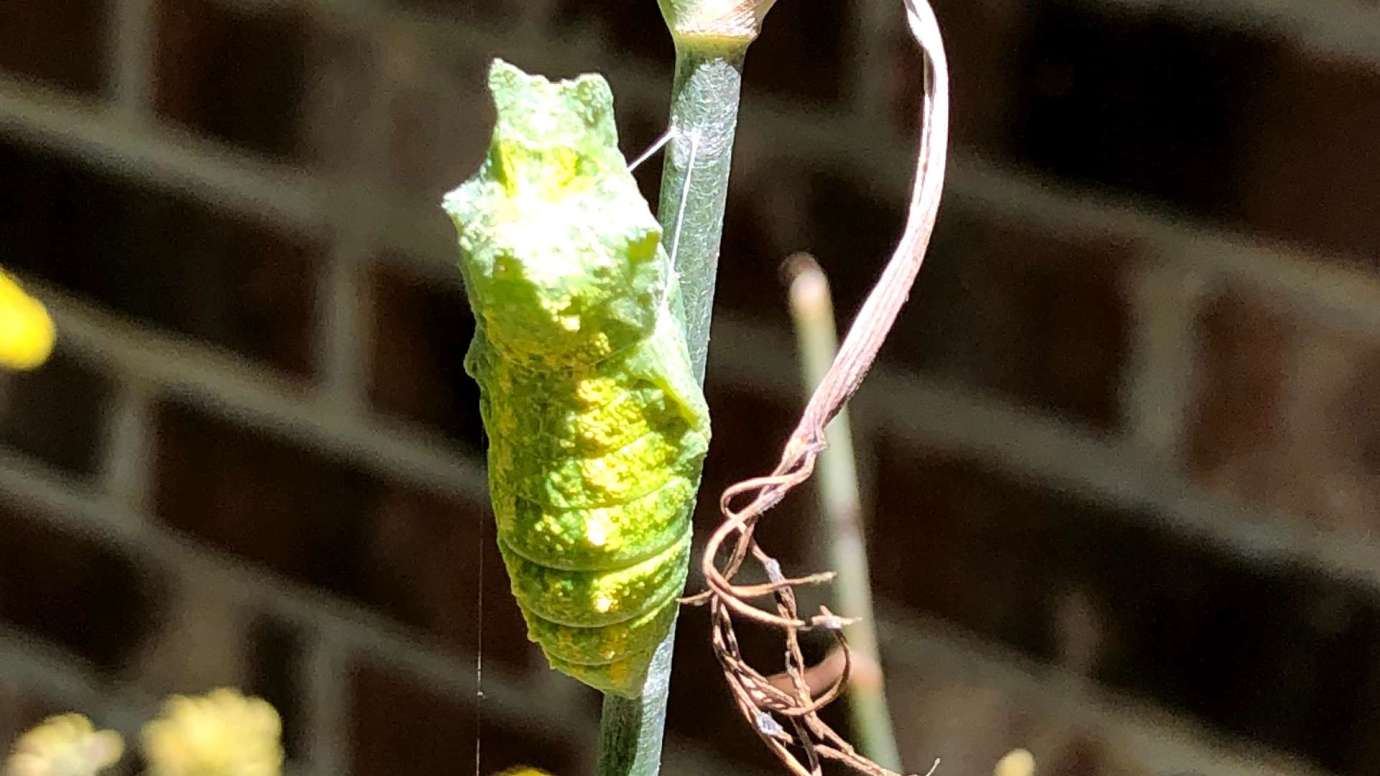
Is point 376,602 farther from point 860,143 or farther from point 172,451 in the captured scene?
point 860,143

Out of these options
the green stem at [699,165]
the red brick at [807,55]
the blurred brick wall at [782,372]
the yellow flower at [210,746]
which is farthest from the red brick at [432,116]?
the green stem at [699,165]

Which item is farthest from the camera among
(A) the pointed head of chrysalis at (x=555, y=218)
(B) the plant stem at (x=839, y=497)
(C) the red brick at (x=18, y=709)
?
(C) the red brick at (x=18, y=709)

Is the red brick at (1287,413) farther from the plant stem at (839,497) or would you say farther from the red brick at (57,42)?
the red brick at (57,42)

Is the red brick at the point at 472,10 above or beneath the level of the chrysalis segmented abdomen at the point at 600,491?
above

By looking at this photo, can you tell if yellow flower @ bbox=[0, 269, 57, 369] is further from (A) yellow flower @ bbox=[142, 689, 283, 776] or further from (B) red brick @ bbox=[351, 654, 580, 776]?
(B) red brick @ bbox=[351, 654, 580, 776]

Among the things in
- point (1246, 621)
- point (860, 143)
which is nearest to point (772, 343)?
point (860, 143)

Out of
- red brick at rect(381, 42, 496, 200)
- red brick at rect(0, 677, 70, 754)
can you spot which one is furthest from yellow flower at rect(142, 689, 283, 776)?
red brick at rect(0, 677, 70, 754)
